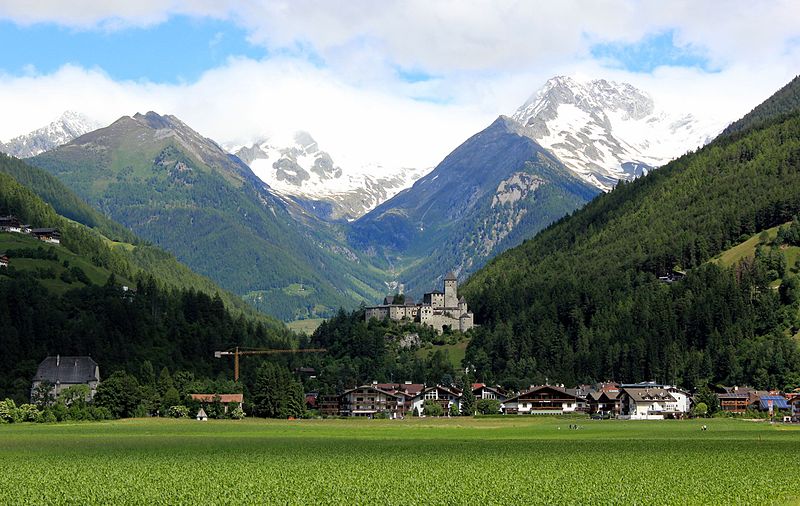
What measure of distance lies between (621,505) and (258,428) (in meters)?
104

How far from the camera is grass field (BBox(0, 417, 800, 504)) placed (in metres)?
78.7

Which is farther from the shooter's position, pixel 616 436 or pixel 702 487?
pixel 616 436

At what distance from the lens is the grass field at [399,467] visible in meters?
78.7

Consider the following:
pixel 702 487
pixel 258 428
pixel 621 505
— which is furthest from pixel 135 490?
pixel 258 428

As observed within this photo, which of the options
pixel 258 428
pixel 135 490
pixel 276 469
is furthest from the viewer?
pixel 258 428

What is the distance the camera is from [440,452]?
384 feet

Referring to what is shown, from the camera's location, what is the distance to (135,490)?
81312 mm

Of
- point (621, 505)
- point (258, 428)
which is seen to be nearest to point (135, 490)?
point (621, 505)

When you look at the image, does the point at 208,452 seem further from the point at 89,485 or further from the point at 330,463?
the point at 89,485

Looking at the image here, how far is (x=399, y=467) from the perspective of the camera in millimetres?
98250

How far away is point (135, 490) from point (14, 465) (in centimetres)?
2227

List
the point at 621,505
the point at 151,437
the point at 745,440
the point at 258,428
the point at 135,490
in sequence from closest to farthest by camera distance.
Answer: the point at 621,505, the point at 135,490, the point at 745,440, the point at 151,437, the point at 258,428

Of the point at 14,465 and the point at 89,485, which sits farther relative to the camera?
the point at 14,465

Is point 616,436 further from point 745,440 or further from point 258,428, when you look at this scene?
point 258,428
